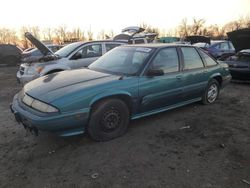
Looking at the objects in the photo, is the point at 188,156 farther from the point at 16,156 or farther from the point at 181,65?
the point at 16,156

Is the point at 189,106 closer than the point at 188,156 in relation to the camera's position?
No

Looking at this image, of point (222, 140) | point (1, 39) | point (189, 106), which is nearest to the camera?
point (222, 140)

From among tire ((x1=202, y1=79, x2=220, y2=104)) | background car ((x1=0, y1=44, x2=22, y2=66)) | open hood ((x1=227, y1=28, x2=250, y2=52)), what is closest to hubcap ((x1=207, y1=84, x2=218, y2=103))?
tire ((x1=202, y1=79, x2=220, y2=104))

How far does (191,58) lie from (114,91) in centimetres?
230

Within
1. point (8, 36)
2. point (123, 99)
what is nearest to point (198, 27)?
point (8, 36)

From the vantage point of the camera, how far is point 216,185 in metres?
3.07

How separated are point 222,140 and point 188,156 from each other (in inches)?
Answer: 35.2

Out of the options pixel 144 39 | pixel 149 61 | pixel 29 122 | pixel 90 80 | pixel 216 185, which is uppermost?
pixel 144 39

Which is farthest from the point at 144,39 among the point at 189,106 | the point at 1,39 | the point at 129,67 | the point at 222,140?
the point at 1,39

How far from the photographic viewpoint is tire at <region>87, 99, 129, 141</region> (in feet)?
13.2

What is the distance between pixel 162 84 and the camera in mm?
4809

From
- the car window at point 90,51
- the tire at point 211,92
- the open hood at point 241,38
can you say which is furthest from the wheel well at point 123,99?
the open hood at point 241,38

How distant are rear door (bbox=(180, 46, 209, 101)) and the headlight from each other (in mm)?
2821

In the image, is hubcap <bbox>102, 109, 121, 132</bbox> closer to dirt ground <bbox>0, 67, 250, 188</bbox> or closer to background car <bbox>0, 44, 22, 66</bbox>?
dirt ground <bbox>0, 67, 250, 188</bbox>
